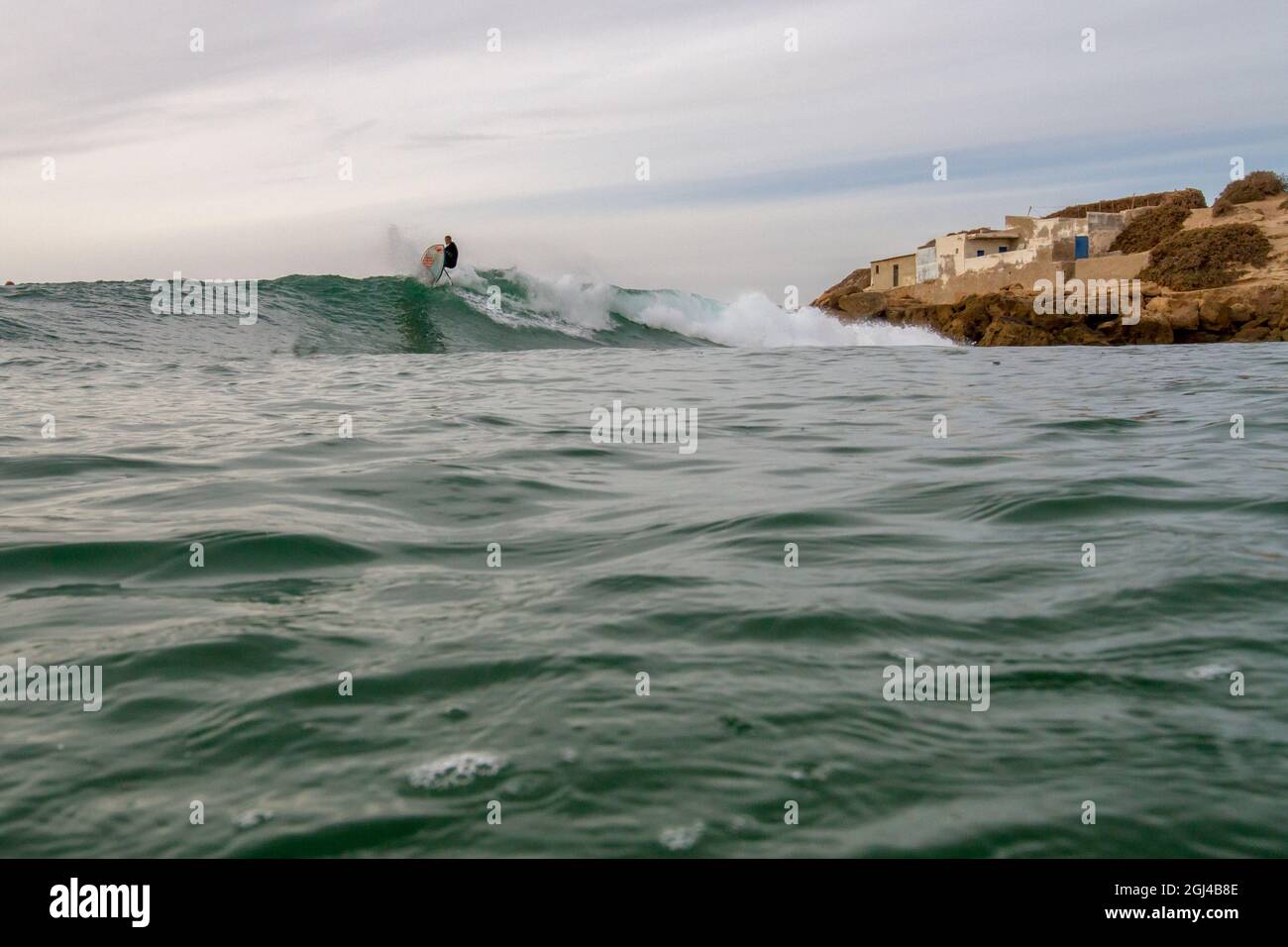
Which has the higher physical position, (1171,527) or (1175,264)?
(1175,264)

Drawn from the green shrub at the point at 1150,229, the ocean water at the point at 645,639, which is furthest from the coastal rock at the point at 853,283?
the ocean water at the point at 645,639

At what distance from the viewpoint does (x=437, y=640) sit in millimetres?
3479

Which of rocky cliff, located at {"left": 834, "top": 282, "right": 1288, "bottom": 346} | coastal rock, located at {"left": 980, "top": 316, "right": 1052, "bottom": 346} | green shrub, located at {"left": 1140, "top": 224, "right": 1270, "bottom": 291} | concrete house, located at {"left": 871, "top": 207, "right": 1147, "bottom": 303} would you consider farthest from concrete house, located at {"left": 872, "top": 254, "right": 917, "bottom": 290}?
coastal rock, located at {"left": 980, "top": 316, "right": 1052, "bottom": 346}

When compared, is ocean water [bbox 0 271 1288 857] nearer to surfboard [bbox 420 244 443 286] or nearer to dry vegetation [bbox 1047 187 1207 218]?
surfboard [bbox 420 244 443 286]

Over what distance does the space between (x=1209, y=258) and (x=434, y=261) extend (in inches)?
1224

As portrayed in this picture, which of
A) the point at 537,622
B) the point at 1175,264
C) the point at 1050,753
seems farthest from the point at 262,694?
the point at 1175,264

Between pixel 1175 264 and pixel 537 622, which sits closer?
pixel 537 622

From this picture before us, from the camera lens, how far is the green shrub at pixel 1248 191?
4722cm

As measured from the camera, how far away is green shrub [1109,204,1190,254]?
164ft

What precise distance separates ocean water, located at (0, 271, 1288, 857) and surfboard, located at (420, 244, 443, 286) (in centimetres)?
2168

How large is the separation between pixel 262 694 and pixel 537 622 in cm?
→ 94
